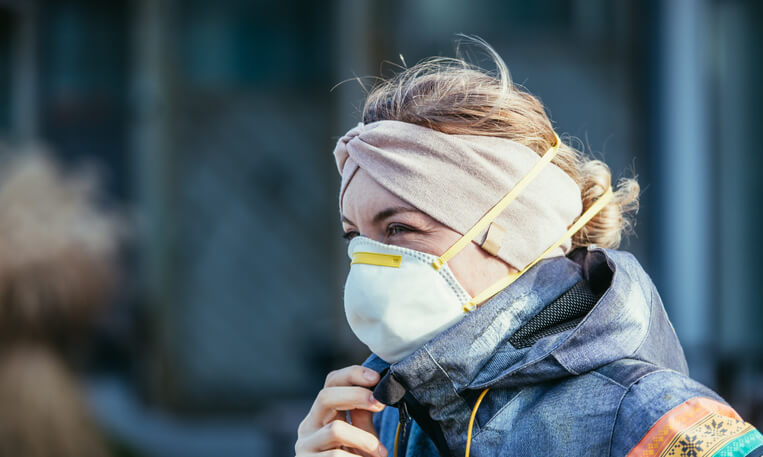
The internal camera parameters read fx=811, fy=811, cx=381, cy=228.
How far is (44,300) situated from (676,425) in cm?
288

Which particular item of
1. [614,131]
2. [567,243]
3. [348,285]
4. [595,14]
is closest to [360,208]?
[348,285]

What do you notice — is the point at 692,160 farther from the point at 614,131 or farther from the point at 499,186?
the point at 499,186

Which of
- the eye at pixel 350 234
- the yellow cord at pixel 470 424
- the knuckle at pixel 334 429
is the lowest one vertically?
the knuckle at pixel 334 429

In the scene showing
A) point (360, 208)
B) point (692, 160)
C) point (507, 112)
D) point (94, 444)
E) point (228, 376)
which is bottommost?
point (228, 376)

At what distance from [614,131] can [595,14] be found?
102 centimetres

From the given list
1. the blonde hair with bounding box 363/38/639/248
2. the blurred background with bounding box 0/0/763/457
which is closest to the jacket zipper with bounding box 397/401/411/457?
the blonde hair with bounding box 363/38/639/248

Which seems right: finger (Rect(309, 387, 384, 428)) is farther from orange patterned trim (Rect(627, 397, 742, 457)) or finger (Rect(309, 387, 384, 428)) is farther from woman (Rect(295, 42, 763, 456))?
orange patterned trim (Rect(627, 397, 742, 457))

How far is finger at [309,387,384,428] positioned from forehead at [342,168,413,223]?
31 cm

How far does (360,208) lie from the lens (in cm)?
147

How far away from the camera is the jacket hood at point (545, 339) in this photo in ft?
4.22

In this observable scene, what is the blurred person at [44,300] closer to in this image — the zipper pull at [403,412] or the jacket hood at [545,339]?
the zipper pull at [403,412]

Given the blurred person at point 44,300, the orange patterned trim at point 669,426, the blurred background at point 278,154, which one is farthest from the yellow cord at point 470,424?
the blurred person at point 44,300

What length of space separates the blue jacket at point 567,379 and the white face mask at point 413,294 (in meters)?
0.06

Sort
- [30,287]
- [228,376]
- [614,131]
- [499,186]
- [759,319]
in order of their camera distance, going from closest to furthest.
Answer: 1. [499,186]
2. [30,287]
3. [759,319]
4. [614,131]
5. [228,376]
